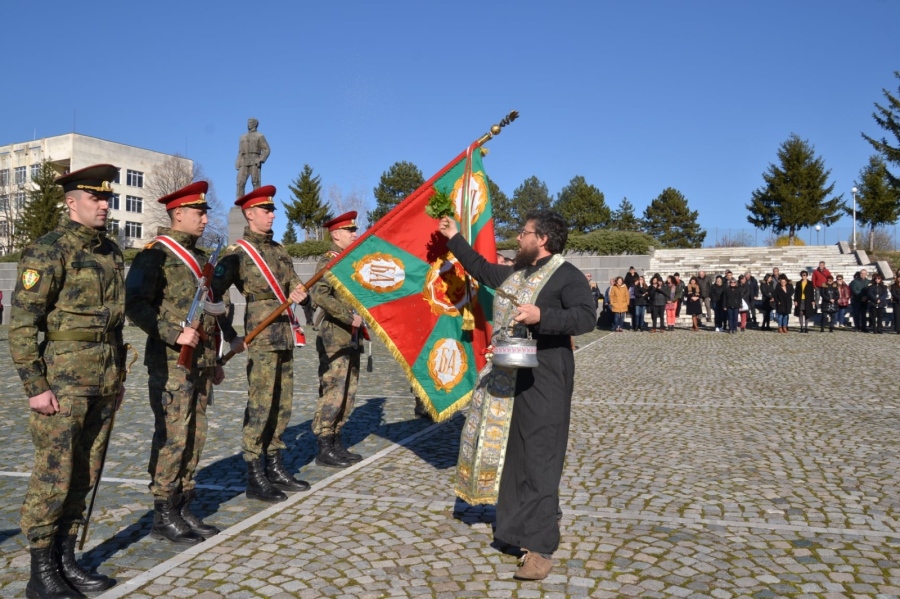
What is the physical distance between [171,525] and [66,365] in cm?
137

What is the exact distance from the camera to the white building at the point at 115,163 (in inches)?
3174

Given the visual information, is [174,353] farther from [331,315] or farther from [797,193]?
[797,193]

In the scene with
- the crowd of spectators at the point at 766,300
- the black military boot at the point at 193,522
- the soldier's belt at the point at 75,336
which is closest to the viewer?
the soldier's belt at the point at 75,336

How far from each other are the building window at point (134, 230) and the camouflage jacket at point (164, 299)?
85.8 meters

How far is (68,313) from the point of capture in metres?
3.95

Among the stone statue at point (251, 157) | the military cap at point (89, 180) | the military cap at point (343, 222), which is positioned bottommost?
the military cap at point (89, 180)

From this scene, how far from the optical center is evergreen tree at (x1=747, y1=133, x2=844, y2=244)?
63.4m

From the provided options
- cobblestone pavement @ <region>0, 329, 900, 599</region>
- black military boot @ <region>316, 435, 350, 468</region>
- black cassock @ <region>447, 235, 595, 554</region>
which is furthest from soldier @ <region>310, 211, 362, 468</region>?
black cassock @ <region>447, 235, 595, 554</region>

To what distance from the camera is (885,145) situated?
53.0 meters

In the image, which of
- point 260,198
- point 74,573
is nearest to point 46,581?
point 74,573

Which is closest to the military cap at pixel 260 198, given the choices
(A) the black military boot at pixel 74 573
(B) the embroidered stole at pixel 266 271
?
(B) the embroidered stole at pixel 266 271

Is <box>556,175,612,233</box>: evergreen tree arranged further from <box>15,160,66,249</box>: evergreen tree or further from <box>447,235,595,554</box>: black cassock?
<box>447,235,595,554</box>: black cassock

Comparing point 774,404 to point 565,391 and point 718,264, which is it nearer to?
point 565,391

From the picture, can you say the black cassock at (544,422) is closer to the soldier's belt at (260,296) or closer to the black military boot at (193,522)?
the black military boot at (193,522)
